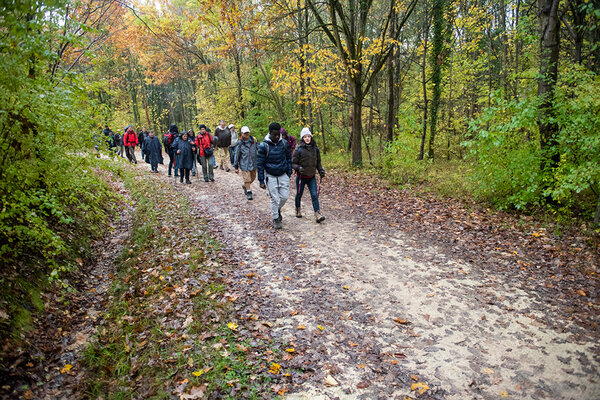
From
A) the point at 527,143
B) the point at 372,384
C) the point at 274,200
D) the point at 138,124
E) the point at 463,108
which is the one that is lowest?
the point at 372,384

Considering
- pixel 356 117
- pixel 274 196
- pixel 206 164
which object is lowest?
pixel 274 196

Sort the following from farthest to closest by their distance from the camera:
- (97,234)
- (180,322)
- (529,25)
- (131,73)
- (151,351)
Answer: (131,73) → (529,25) → (97,234) → (180,322) → (151,351)

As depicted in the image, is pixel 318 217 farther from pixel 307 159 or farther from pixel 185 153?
pixel 185 153

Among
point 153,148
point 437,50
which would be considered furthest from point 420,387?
point 153,148

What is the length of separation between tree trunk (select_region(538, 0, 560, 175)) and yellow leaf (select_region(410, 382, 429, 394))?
6.14 meters

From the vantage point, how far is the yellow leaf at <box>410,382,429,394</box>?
3104 mm

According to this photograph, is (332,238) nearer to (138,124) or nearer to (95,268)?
(95,268)

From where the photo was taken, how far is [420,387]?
314 cm

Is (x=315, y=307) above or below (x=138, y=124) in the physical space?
below

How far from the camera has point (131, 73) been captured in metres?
36.8

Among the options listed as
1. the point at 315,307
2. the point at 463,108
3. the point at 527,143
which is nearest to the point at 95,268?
the point at 315,307

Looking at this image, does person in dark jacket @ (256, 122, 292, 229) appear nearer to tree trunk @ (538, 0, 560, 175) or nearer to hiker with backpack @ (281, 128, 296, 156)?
hiker with backpack @ (281, 128, 296, 156)

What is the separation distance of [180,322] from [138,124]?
4087 centimetres

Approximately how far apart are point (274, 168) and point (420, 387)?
18.0 ft
